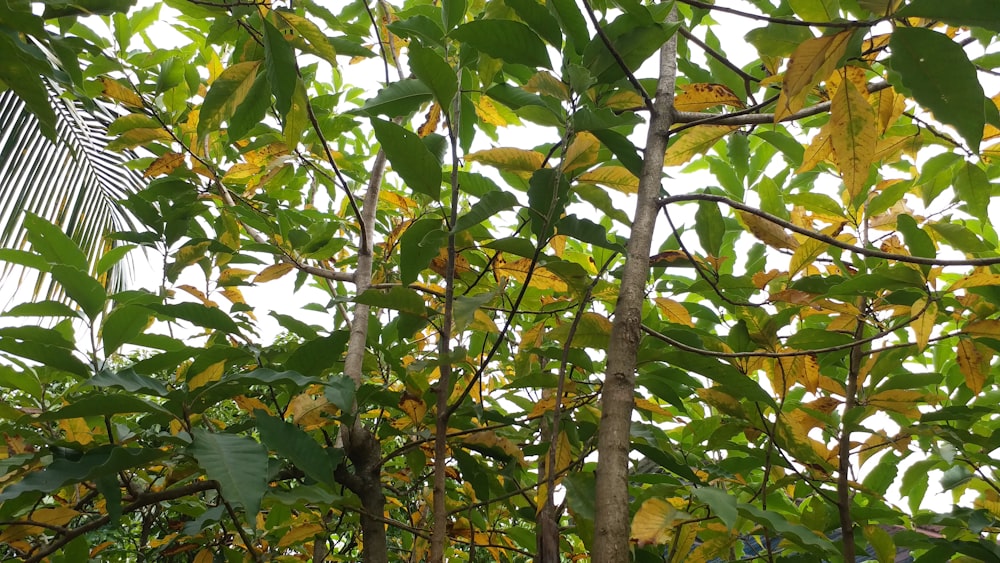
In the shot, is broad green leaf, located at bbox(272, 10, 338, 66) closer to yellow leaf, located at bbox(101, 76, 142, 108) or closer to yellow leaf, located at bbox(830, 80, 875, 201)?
yellow leaf, located at bbox(101, 76, 142, 108)

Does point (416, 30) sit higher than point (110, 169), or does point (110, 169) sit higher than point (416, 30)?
point (110, 169)

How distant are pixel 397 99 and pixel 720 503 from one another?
696 mm

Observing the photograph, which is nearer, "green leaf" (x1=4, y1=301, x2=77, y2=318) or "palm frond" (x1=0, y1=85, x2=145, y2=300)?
"green leaf" (x1=4, y1=301, x2=77, y2=318)

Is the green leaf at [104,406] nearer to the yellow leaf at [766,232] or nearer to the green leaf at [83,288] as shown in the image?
the green leaf at [83,288]

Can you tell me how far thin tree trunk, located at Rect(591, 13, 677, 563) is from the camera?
69 centimetres

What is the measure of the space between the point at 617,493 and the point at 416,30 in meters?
0.72

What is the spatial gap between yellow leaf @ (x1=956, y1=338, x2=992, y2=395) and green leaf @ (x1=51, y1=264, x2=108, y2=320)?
1380mm

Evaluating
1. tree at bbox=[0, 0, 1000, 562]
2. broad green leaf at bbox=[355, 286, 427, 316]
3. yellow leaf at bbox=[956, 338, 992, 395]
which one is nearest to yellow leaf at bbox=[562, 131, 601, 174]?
tree at bbox=[0, 0, 1000, 562]

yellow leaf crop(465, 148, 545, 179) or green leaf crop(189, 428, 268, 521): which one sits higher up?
yellow leaf crop(465, 148, 545, 179)

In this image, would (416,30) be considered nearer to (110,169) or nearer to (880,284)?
(880,284)

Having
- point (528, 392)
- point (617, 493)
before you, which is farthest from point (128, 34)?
point (617, 493)

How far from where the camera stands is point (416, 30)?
1.04 metres

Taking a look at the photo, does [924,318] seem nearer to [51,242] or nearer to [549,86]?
[549,86]

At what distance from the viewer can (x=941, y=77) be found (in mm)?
664
